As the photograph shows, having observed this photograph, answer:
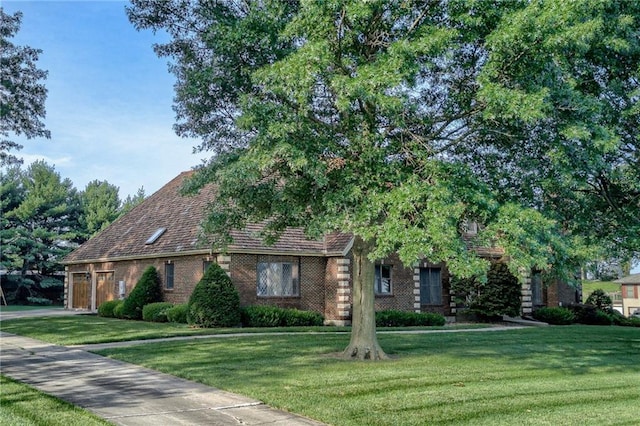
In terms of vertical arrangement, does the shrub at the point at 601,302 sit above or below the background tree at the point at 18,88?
below

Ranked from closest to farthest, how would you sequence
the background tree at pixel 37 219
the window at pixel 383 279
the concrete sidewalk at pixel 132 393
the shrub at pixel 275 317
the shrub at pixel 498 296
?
the concrete sidewalk at pixel 132 393, the shrub at pixel 275 317, the window at pixel 383 279, the shrub at pixel 498 296, the background tree at pixel 37 219

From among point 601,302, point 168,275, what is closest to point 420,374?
point 168,275

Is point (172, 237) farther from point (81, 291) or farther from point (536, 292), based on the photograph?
point (536, 292)

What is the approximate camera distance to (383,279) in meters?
28.6

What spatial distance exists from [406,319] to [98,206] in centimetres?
3941

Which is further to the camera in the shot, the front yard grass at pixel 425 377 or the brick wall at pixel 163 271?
the brick wall at pixel 163 271

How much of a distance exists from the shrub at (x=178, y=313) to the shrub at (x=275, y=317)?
234 cm

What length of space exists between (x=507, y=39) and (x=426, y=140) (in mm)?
2832

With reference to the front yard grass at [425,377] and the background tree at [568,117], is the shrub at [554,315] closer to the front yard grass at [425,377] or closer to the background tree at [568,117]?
the front yard grass at [425,377]

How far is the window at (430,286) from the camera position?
30362mm

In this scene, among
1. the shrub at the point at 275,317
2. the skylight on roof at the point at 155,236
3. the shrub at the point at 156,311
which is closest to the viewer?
the shrub at the point at 275,317

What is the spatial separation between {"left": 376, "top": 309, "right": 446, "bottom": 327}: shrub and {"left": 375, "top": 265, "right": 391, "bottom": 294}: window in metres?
1.68

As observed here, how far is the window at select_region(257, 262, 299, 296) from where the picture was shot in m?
25.9

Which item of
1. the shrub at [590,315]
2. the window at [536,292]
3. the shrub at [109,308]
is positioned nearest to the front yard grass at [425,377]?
the shrub at [109,308]
